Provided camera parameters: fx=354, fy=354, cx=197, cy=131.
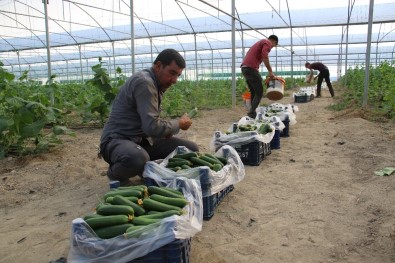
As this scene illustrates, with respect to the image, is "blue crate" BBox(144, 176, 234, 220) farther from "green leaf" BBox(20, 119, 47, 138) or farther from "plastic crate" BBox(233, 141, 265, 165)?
"green leaf" BBox(20, 119, 47, 138)

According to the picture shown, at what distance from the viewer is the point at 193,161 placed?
4078 mm

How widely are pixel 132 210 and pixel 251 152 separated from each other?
339 cm

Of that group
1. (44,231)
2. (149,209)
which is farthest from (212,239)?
(44,231)

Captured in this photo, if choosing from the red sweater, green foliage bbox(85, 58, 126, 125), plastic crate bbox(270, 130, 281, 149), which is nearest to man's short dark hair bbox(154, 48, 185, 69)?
plastic crate bbox(270, 130, 281, 149)

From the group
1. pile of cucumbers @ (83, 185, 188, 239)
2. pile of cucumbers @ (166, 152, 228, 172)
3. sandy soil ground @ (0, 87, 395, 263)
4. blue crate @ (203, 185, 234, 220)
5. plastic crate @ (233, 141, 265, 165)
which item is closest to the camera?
pile of cucumbers @ (83, 185, 188, 239)

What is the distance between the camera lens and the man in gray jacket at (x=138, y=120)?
3.89 m

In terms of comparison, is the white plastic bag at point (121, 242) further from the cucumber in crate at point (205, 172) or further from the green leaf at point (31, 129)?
the green leaf at point (31, 129)

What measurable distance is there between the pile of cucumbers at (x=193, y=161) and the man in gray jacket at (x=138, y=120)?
30cm

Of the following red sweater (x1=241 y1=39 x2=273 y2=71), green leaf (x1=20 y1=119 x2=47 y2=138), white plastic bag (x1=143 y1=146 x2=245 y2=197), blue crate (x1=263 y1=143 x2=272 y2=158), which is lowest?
blue crate (x1=263 y1=143 x2=272 y2=158)

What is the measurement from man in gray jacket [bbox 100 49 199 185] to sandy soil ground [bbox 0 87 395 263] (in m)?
0.67

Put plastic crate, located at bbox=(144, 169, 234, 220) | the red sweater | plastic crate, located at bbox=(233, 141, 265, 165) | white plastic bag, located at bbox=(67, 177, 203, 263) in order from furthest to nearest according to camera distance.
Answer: the red sweater → plastic crate, located at bbox=(233, 141, 265, 165) → plastic crate, located at bbox=(144, 169, 234, 220) → white plastic bag, located at bbox=(67, 177, 203, 263)

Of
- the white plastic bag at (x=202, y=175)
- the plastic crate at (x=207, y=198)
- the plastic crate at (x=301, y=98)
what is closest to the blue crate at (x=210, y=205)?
the plastic crate at (x=207, y=198)

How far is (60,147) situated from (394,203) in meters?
5.57

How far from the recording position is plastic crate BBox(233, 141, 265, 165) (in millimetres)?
5648
